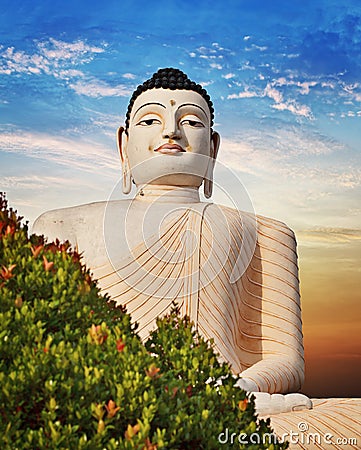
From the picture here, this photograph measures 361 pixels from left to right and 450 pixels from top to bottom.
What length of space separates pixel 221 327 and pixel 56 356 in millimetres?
3319

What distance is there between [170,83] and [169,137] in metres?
0.52

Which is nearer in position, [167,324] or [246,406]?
[246,406]

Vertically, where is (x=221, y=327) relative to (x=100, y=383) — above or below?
above

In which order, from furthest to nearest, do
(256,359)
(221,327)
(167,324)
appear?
(256,359)
(221,327)
(167,324)

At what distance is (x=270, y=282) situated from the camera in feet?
20.4

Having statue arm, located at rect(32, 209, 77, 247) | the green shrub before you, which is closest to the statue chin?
statue arm, located at rect(32, 209, 77, 247)

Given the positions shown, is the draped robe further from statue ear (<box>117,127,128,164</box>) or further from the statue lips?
statue ear (<box>117,127,128,164</box>)

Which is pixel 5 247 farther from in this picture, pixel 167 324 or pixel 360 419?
pixel 360 419

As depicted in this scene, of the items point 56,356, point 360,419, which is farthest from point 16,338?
point 360,419

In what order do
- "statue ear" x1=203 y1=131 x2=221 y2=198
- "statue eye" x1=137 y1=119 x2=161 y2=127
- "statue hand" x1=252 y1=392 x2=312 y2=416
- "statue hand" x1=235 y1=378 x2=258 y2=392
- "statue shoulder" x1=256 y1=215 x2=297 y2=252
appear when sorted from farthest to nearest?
"statue shoulder" x1=256 y1=215 x2=297 y2=252
"statue ear" x1=203 y1=131 x2=221 y2=198
"statue eye" x1=137 y1=119 x2=161 y2=127
"statue hand" x1=235 y1=378 x2=258 y2=392
"statue hand" x1=252 y1=392 x2=312 y2=416

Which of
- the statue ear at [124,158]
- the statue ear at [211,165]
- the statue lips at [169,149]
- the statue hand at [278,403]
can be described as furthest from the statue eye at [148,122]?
the statue hand at [278,403]

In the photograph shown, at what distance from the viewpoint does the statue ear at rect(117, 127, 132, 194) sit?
253 inches

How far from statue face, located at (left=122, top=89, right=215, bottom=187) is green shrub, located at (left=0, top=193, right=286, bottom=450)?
321 centimetres

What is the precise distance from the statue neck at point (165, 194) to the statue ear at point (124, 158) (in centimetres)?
22
